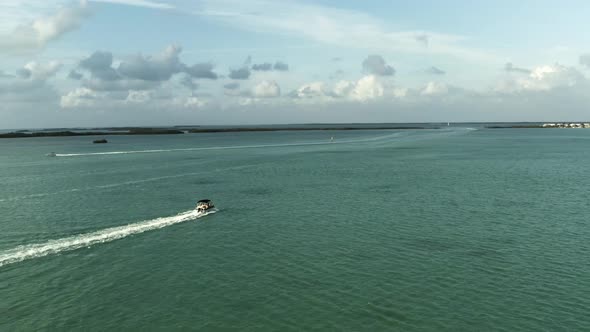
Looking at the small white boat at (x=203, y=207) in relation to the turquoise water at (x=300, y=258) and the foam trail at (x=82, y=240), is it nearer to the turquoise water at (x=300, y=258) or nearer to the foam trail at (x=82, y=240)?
the turquoise water at (x=300, y=258)

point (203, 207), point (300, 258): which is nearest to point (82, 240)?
point (203, 207)

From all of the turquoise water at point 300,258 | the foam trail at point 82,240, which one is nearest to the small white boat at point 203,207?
the turquoise water at point 300,258

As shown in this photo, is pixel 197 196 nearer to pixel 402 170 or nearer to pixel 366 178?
pixel 366 178

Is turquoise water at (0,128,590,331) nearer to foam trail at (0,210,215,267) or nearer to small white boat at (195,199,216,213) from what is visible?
foam trail at (0,210,215,267)

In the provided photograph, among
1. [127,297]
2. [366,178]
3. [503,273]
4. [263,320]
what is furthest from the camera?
[366,178]

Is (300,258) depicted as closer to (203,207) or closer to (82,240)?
(203,207)

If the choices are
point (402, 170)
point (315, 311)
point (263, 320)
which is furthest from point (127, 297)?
point (402, 170)
